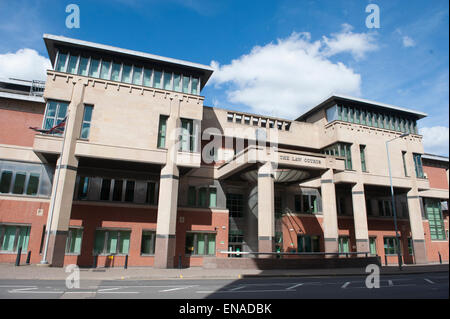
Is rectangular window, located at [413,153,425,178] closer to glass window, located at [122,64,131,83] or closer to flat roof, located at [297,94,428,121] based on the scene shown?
flat roof, located at [297,94,428,121]

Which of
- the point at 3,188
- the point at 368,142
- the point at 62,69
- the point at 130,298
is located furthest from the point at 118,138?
the point at 368,142

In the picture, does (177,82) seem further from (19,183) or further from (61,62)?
(19,183)

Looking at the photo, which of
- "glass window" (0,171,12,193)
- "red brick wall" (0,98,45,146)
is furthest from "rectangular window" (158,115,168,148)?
"glass window" (0,171,12,193)

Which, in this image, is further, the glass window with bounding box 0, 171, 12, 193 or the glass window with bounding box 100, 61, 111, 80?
the glass window with bounding box 100, 61, 111, 80

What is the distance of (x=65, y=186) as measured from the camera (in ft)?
71.8

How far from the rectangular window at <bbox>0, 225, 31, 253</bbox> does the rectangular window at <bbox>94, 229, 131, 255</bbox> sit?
5.31 meters

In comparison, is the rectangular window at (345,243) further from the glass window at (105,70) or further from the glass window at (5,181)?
the glass window at (5,181)

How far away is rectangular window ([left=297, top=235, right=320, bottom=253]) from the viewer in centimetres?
3217

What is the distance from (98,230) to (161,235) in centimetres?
590

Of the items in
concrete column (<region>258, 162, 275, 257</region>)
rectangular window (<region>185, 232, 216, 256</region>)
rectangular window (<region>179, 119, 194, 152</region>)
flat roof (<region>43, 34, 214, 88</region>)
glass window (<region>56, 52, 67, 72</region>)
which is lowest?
rectangular window (<region>185, 232, 216, 256</region>)

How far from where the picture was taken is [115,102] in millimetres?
24703

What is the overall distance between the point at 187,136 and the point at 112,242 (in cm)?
1111

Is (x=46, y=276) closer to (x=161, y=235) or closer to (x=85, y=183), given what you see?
(x=161, y=235)

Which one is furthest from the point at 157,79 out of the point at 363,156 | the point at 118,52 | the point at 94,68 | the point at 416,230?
the point at 416,230
